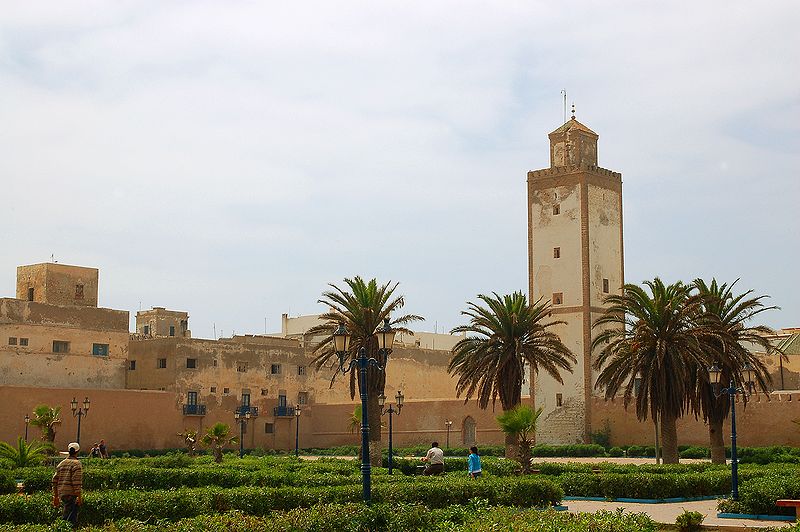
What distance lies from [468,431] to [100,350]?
734 inches

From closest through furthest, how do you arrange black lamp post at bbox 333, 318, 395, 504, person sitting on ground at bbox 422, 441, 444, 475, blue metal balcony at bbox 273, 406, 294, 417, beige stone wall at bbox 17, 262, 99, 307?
black lamp post at bbox 333, 318, 395, 504 → person sitting on ground at bbox 422, 441, 444, 475 → beige stone wall at bbox 17, 262, 99, 307 → blue metal balcony at bbox 273, 406, 294, 417

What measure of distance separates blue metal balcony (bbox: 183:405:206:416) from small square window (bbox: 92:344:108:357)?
4.84 meters

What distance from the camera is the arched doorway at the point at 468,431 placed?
53.4 m

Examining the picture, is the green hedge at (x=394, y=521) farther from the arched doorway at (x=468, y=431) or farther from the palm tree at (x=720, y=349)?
the arched doorway at (x=468, y=431)

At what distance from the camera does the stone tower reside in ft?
167

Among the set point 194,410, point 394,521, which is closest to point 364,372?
point 394,521

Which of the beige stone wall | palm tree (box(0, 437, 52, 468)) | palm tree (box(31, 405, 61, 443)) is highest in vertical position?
the beige stone wall

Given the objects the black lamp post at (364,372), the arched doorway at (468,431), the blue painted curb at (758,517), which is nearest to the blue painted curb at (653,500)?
the blue painted curb at (758,517)

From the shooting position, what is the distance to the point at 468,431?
53.6 meters

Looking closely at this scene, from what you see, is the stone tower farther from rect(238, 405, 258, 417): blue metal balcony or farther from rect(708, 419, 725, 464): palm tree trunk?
rect(708, 419, 725, 464): palm tree trunk

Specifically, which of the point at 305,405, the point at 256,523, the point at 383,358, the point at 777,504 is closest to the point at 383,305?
the point at 383,358

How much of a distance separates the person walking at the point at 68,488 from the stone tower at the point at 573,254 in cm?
3683

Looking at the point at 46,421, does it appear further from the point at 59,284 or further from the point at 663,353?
the point at 663,353

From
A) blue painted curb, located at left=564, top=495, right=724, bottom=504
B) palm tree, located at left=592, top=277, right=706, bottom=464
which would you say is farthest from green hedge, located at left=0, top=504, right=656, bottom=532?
palm tree, located at left=592, top=277, right=706, bottom=464
